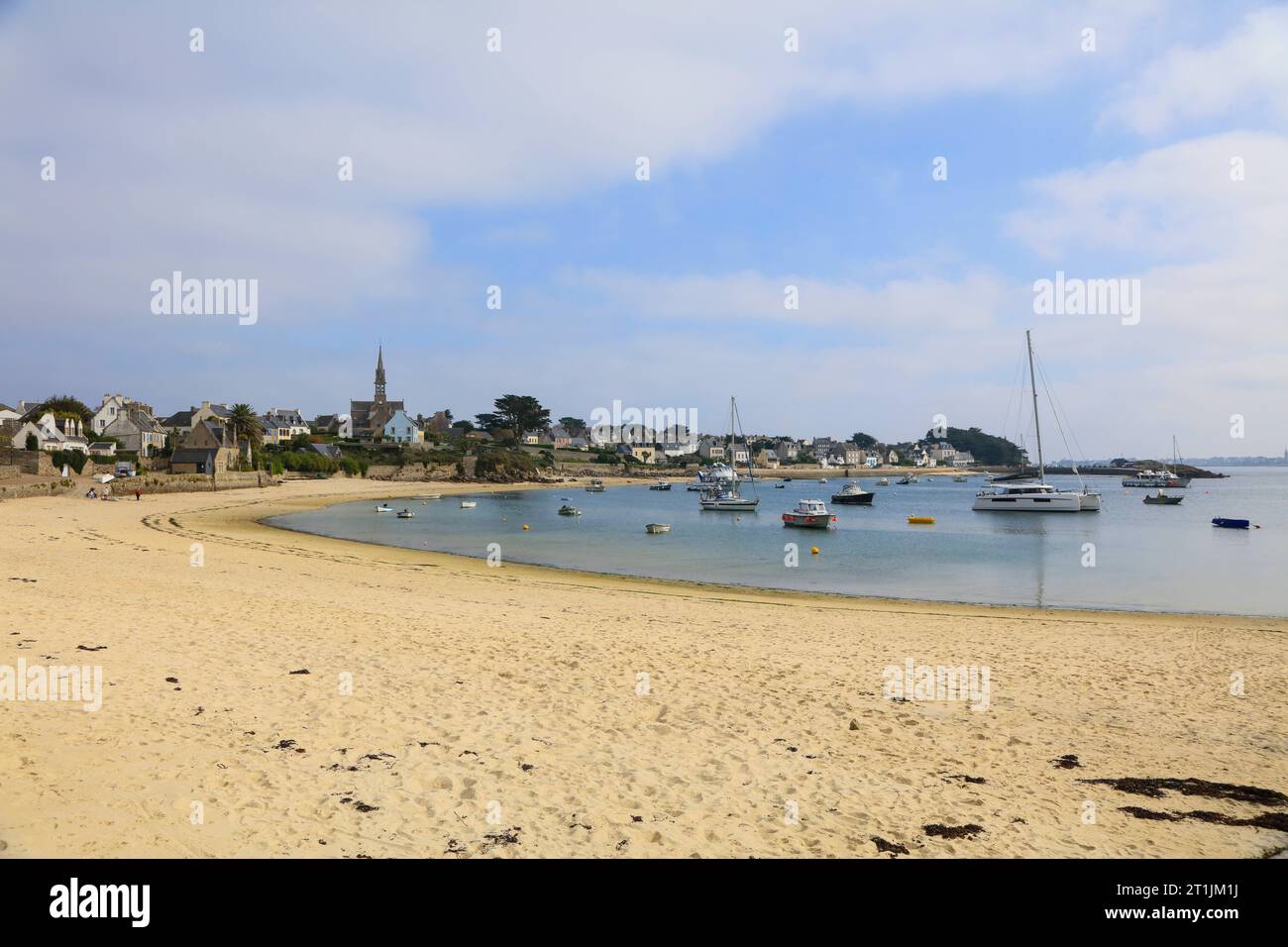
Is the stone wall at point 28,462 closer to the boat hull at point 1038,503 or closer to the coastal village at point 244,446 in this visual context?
the coastal village at point 244,446

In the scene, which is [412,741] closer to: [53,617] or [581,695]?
[581,695]

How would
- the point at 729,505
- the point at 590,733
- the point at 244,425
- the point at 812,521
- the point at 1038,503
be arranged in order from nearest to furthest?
the point at 590,733 < the point at 812,521 < the point at 1038,503 < the point at 729,505 < the point at 244,425

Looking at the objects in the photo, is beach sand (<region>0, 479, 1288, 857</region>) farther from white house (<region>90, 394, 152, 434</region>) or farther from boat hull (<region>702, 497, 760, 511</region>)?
white house (<region>90, 394, 152, 434</region>)

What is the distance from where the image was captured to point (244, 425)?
89000 millimetres

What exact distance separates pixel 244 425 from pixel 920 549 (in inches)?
3073

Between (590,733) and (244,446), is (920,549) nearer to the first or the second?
(590,733)

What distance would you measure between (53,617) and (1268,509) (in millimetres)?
107036

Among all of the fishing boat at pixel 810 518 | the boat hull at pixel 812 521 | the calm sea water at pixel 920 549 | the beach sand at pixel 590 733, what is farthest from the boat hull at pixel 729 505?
the beach sand at pixel 590 733

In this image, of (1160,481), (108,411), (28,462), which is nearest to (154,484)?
(28,462)

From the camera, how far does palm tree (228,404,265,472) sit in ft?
285

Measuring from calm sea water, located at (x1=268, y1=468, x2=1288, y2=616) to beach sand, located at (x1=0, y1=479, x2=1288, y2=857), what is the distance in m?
11.5

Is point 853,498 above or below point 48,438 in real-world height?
below
